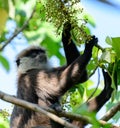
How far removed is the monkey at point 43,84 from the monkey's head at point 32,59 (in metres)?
0.03

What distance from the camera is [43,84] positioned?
529 centimetres

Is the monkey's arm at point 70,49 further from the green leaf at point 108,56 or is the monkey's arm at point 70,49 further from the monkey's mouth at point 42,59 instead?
the monkey's mouth at point 42,59

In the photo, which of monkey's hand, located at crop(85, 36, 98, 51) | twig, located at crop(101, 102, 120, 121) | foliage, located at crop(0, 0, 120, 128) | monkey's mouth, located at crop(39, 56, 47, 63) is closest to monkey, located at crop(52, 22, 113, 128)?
foliage, located at crop(0, 0, 120, 128)

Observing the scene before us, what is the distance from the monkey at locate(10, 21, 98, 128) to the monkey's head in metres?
0.03

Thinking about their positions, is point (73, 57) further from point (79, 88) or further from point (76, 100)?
point (76, 100)

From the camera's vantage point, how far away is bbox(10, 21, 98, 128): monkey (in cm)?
470

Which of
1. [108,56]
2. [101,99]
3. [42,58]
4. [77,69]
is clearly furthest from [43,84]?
[108,56]

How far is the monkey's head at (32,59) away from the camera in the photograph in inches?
235

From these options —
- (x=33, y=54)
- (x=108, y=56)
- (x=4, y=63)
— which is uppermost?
(x=108, y=56)

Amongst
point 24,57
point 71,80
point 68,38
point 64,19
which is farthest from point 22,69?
point 64,19

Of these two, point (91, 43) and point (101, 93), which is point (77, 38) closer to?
point (91, 43)

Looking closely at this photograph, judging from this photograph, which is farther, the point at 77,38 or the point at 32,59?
the point at 32,59

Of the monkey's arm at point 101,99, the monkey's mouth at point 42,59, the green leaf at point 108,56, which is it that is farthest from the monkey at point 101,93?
the monkey's mouth at point 42,59

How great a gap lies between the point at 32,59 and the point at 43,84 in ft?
3.19
